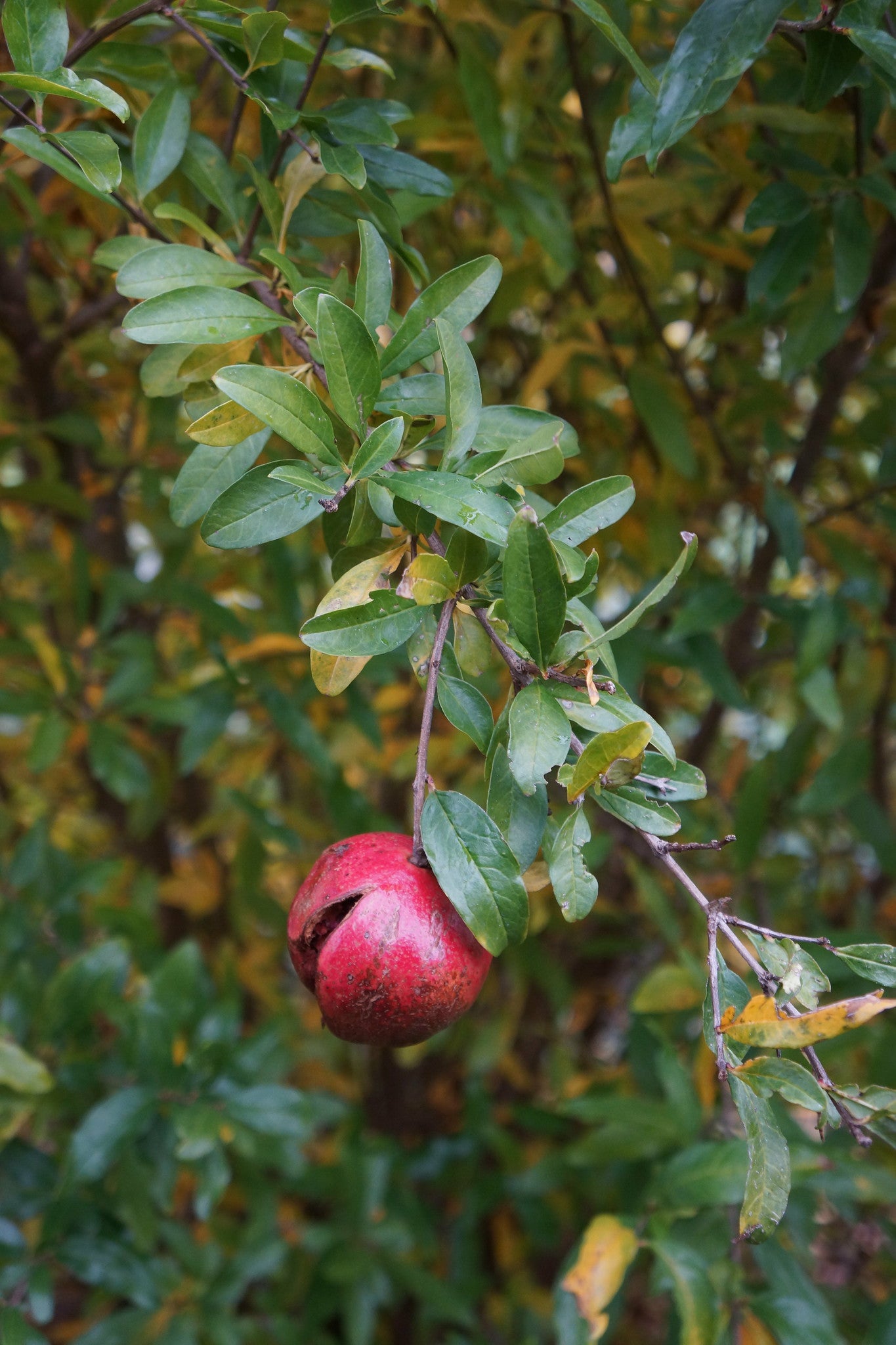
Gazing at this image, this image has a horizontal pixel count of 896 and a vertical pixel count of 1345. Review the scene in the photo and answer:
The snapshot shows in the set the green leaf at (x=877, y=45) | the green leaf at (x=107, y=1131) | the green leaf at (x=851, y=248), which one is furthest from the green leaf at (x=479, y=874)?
the green leaf at (x=107, y=1131)

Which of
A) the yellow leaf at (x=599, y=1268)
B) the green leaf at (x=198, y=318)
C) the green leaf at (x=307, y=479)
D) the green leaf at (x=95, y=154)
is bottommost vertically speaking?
the yellow leaf at (x=599, y=1268)

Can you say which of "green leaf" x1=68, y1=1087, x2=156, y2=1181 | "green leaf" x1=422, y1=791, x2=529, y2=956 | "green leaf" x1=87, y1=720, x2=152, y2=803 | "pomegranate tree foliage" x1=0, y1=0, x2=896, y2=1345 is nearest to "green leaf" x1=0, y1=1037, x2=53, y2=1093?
"pomegranate tree foliage" x1=0, y1=0, x2=896, y2=1345

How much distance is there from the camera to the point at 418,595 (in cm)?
58

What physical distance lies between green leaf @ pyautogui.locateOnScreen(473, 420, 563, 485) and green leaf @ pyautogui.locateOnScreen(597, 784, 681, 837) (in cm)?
19

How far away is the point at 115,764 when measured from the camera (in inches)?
55.6

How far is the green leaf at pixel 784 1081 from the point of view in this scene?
52cm

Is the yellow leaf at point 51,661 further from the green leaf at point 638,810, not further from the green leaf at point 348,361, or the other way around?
the green leaf at point 638,810

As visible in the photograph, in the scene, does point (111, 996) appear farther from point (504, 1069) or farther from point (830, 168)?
point (830, 168)

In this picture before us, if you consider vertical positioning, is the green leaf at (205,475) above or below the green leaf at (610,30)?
below

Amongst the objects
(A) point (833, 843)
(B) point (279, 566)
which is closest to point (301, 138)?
(B) point (279, 566)

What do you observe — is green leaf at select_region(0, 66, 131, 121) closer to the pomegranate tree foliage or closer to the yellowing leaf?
the pomegranate tree foliage

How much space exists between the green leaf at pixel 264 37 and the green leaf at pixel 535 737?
0.48 metres

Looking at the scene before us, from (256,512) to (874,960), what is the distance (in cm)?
44

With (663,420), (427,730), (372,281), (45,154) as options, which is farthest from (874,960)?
(663,420)
